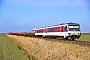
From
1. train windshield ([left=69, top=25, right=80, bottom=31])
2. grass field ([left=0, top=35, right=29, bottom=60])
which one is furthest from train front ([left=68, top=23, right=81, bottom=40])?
grass field ([left=0, top=35, right=29, bottom=60])

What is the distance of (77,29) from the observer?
133 feet

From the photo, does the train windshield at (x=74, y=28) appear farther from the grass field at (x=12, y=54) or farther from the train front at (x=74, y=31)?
the grass field at (x=12, y=54)

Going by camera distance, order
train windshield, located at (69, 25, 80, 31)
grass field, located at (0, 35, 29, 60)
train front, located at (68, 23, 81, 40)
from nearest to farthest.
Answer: grass field, located at (0, 35, 29, 60) → train front, located at (68, 23, 81, 40) → train windshield, located at (69, 25, 80, 31)

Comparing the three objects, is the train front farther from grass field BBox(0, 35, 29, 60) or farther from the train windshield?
grass field BBox(0, 35, 29, 60)

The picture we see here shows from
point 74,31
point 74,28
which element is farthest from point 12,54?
Answer: point 74,28

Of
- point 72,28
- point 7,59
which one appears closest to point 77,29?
point 72,28

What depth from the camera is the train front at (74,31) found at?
40.1 m

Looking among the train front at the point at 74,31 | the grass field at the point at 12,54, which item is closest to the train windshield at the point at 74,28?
the train front at the point at 74,31

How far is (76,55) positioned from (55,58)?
1.39 metres

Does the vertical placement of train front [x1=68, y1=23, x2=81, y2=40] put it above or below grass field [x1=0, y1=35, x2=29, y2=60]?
above

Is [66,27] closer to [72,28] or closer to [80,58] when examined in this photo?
[72,28]

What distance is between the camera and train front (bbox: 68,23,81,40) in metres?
40.1

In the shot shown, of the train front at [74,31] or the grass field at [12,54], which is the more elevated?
the train front at [74,31]

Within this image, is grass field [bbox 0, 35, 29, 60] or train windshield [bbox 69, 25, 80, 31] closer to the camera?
grass field [bbox 0, 35, 29, 60]
